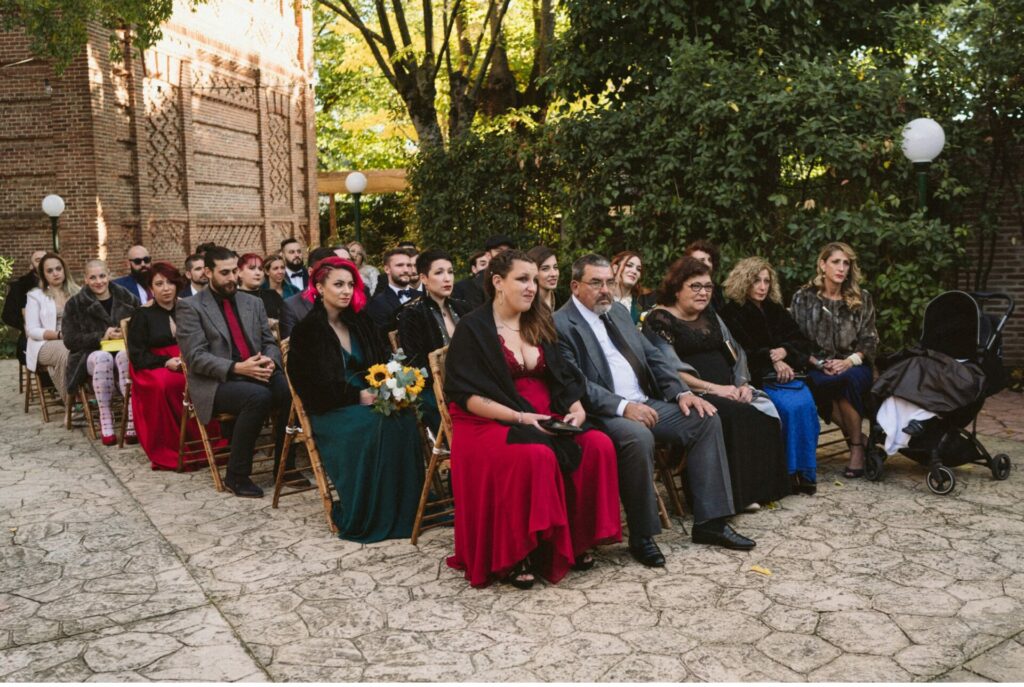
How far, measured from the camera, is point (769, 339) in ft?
23.1

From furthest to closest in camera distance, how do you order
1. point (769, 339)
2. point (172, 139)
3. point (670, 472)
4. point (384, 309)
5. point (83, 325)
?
point (172, 139) < point (83, 325) < point (384, 309) < point (769, 339) < point (670, 472)

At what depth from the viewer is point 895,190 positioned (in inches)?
370

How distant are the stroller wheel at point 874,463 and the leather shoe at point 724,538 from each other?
5.75 ft

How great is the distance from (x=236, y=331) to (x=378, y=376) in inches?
76.7

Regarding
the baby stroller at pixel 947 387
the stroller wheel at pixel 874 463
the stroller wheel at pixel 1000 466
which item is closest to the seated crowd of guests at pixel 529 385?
the stroller wheel at pixel 874 463

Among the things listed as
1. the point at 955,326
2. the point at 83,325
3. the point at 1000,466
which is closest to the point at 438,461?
the point at 955,326

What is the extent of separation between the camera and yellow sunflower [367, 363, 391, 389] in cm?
577

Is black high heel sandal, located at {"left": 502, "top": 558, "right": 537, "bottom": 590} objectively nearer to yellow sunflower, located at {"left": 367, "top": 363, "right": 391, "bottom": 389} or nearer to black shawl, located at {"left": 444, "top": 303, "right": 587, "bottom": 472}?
black shawl, located at {"left": 444, "top": 303, "right": 587, "bottom": 472}

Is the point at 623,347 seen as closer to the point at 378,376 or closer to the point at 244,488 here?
the point at 378,376

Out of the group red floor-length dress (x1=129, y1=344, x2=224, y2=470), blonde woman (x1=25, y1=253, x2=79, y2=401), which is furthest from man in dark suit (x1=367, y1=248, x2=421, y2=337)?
blonde woman (x1=25, y1=253, x2=79, y2=401)

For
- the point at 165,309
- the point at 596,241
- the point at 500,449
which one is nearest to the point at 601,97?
the point at 596,241

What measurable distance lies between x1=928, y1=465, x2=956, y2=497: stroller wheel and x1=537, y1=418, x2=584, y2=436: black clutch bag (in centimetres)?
283

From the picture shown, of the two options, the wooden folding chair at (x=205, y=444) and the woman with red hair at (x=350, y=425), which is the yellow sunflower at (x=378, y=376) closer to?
the woman with red hair at (x=350, y=425)

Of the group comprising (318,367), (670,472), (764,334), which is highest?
(764,334)
